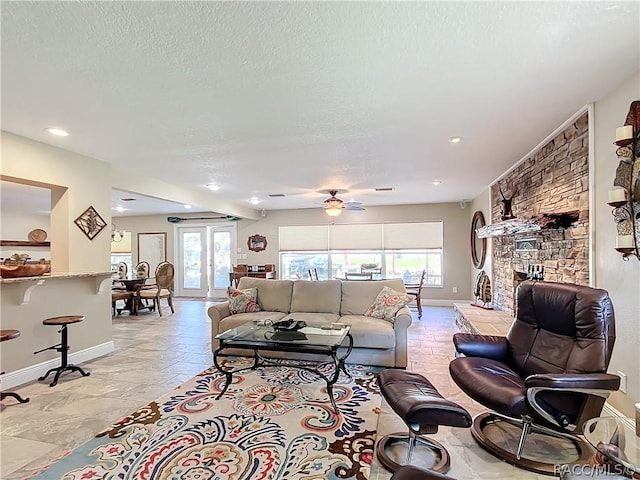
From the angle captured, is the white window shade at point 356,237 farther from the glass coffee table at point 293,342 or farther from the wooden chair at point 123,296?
the glass coffee table at point 293,342

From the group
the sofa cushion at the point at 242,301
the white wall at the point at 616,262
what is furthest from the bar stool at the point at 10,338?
the white wall at the point at 616,262

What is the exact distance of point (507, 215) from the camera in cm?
498

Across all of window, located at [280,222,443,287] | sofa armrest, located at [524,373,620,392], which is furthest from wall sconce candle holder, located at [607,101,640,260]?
window, located at [280,222,443,287]

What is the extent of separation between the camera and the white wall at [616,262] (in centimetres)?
232

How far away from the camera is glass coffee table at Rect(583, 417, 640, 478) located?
1.60 m

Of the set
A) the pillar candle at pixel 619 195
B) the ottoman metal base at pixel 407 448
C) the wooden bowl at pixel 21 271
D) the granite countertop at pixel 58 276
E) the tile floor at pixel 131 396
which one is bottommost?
the tile floor at pixel 131 396

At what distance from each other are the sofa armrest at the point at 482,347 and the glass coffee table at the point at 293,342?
1.05 m

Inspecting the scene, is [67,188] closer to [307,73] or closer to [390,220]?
[307,73]

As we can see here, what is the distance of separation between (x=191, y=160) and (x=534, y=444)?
4.37 metres

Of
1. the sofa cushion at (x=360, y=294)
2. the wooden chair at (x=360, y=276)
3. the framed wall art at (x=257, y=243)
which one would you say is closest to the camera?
the sofa cushion at (x=360, y=294)

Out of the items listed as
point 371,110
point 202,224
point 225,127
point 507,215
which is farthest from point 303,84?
point 202,224

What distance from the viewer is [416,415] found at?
1933 mm

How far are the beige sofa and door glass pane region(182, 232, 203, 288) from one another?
5312mm

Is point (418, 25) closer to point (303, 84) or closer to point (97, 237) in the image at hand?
point (303, 84)
